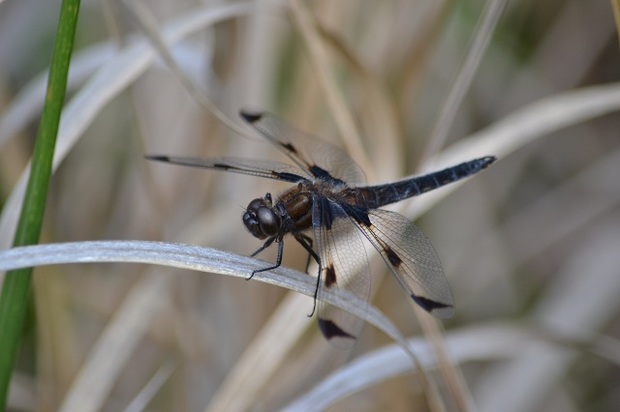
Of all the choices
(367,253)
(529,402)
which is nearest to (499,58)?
(529,402)

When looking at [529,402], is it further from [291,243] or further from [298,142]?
[298,142]

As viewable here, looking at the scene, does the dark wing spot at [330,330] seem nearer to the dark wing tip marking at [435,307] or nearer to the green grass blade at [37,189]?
the dark wing tip marking at [435,307]

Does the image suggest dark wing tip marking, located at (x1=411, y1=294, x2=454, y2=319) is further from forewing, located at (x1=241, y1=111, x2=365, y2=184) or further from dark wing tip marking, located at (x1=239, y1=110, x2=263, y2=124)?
dark wing tip marking, located at (x1=239, y1=110, x2=263, y2=124)

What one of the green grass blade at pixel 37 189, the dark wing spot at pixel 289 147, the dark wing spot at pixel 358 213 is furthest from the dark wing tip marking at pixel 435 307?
the green grass blade at pixel 37 189

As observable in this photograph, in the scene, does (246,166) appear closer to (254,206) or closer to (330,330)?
(254,206)

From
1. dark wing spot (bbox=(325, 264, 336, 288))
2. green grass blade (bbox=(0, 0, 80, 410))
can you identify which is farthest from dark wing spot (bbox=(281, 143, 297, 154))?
green grass blade (bbox=(0, 0, 80, 410))

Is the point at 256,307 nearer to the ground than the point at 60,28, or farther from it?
farther from it

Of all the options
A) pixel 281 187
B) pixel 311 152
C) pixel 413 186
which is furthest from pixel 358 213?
pixel 281 187
